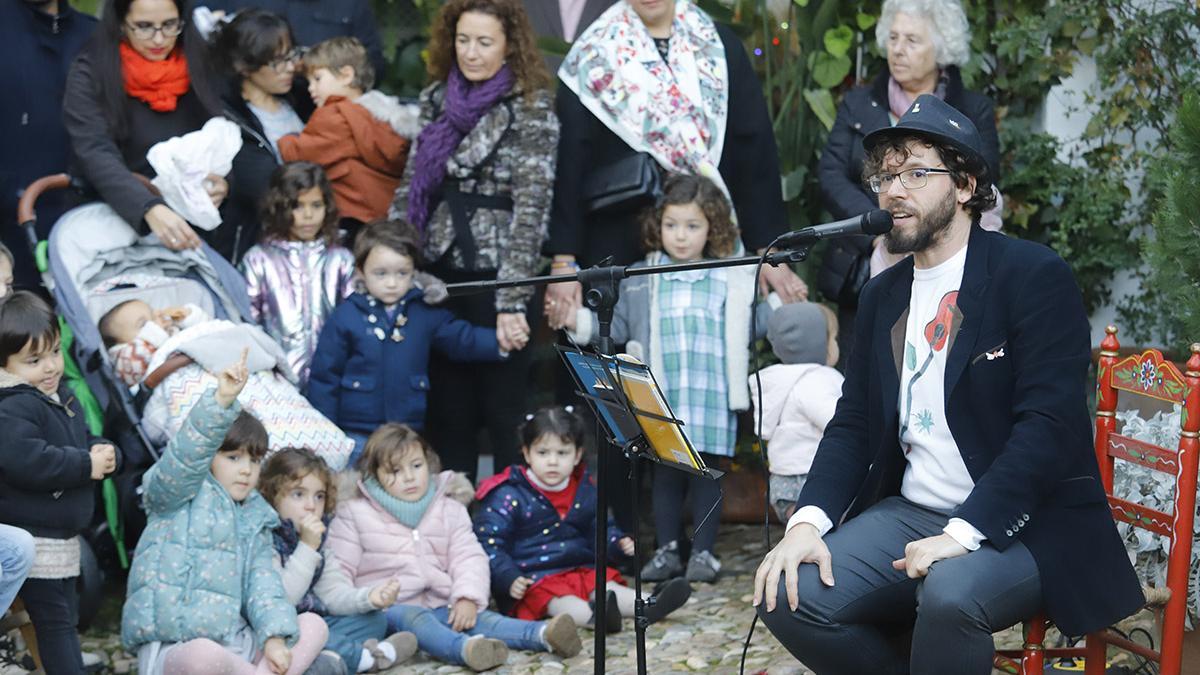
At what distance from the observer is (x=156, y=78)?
18.1ft

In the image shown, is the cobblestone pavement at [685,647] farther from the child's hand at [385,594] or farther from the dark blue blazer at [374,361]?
the dark blue blazer at [374,361]

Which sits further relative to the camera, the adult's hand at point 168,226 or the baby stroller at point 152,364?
the adult's hand at point 168,226

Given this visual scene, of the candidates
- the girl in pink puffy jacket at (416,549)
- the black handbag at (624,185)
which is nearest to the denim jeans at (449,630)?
the girl in pink puffy jacket at (416,549)

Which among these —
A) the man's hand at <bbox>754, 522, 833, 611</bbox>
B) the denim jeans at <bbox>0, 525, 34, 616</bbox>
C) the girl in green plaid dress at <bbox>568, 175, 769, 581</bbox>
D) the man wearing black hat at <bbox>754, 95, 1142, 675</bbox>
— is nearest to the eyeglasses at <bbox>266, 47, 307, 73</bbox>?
the girl in green plaid dress at <bbox>568, 175, 769, 581</bbox>

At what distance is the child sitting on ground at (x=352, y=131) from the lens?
5773 mm

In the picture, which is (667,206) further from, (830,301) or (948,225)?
(948,225)

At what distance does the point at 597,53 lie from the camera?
18.3 feet

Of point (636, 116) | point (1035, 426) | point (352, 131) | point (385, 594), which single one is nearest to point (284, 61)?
point (352, 131)

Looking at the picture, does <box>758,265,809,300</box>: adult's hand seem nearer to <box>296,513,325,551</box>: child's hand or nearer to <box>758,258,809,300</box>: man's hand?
<box>758,258,809,300</box>: man's hand

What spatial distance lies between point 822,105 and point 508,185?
4.89 ft

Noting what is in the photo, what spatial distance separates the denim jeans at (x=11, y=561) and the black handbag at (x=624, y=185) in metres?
2.33

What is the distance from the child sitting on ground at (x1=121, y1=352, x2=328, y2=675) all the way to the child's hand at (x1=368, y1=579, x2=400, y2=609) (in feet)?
0.68

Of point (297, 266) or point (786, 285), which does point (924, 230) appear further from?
point (297, 266)

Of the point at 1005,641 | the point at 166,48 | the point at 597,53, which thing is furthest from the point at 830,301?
the point at 166,48
